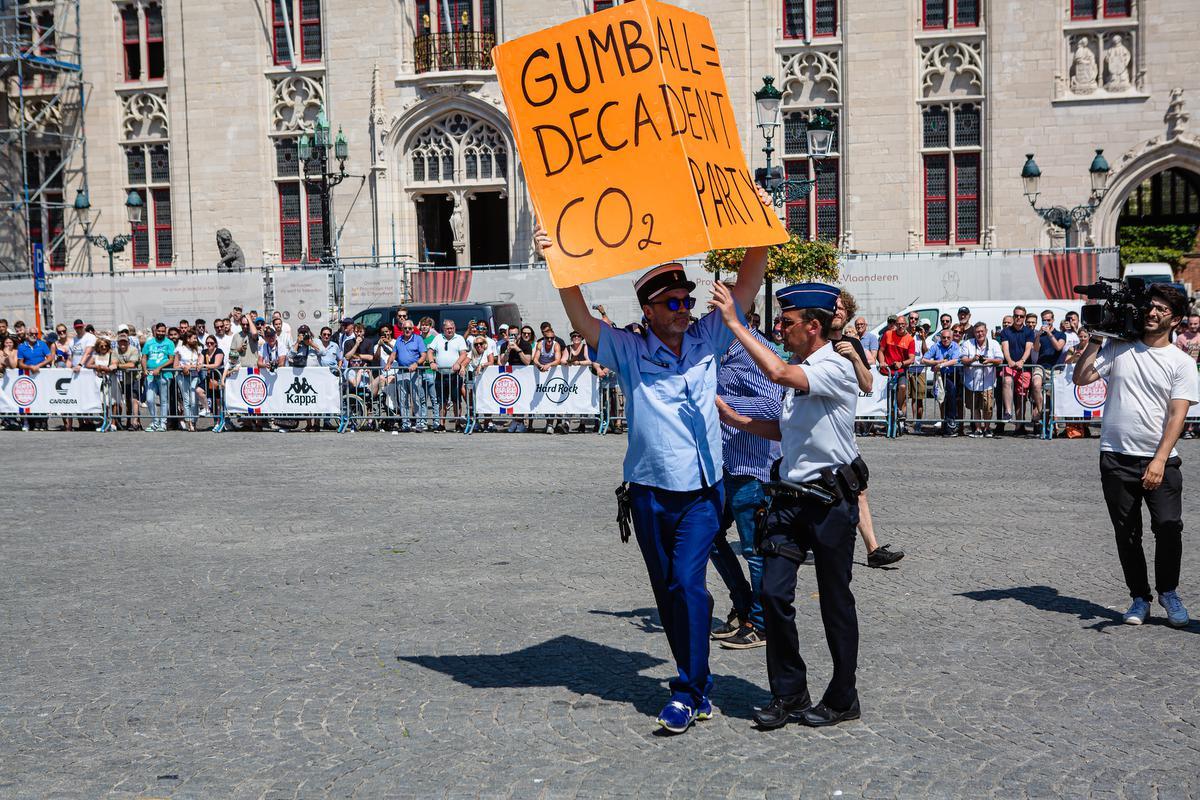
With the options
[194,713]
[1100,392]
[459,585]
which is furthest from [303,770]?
[1100,392]

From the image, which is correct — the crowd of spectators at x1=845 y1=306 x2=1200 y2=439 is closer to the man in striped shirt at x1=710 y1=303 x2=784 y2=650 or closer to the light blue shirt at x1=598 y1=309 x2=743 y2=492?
the man in striped shirt at x1=710 y1=303 x2=784 y2=650

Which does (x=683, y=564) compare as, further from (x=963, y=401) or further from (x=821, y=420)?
(x=963, y=401)

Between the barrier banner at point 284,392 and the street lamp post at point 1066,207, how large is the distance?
16.2 metres

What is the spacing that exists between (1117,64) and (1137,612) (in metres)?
26.1

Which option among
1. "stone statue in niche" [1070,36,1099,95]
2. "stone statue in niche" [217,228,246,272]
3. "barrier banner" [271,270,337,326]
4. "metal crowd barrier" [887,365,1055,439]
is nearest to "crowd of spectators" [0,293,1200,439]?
"metal crowd barrier" [887,365,1055,439]

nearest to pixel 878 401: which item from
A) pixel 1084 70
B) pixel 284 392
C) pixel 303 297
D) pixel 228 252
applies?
pixel 284 392

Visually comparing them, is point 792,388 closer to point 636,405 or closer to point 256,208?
point 636,405

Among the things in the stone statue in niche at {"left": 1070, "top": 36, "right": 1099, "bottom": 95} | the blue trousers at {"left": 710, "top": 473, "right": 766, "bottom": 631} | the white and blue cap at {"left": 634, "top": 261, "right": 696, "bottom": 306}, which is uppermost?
the stone statue in niche at {"left": 1070, "top": 36, "right": 1099, "bottom": 95}

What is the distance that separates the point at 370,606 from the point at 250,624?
710mm

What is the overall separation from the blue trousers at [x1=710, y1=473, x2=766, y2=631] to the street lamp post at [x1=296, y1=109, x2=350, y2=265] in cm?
2275

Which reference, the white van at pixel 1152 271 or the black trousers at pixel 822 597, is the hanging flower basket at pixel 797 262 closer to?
the white van at pixel 1152 271

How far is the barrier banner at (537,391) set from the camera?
19016mm

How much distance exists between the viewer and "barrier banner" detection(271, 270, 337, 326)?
90.6 feet

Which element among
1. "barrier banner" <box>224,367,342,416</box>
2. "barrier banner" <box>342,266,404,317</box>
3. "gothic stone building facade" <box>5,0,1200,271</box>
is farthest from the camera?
"gothic stone building facade" <box>5,0,1200,271</box>
